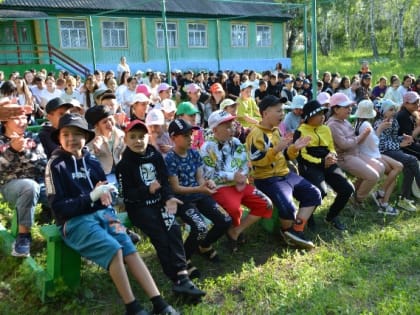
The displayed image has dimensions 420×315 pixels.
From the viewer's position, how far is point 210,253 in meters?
4.05

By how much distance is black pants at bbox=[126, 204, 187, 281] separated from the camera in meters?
3.36

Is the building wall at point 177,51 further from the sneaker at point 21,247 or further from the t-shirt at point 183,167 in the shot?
the t-shirt at point 183,167

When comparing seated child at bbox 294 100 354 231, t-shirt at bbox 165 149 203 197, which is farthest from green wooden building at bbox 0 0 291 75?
t-shirt at bbox 165 149 203 197

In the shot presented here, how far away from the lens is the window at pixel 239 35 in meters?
25.7

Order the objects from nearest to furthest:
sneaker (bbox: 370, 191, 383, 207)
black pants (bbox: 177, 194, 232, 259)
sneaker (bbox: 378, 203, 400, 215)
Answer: black pants (bbox: 177, 194, 232, 259), sneaker (bbox: 378, 203, 400, 215), sneaker (bbox: 370, 191, 383, 207)

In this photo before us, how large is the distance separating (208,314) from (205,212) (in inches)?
39.0

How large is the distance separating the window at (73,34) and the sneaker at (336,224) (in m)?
18.2

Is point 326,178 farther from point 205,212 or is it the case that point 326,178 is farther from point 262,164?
point 205,212

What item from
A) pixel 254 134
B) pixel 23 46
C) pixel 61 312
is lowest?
pixel 61 312

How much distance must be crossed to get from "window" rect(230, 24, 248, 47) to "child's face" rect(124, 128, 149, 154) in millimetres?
23116

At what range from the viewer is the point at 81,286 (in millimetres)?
3504

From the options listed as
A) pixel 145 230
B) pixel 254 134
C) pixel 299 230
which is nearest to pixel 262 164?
pixel 254 134

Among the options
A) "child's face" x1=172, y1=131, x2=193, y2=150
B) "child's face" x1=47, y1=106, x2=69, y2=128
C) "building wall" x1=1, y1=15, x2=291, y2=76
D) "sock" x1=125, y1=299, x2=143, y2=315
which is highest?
"building wall" x1=1, y1=15, x2=291, y2=76

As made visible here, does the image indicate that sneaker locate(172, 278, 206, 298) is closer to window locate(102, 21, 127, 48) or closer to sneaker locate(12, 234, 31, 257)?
sneaker locate(12, 234, 31, 257)
